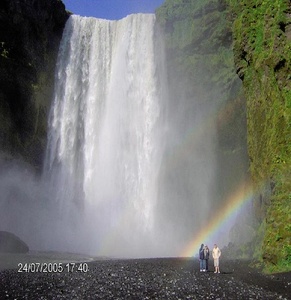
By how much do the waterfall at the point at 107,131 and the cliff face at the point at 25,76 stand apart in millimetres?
2152

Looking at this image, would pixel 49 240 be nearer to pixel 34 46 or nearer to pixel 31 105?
pixel 31 105

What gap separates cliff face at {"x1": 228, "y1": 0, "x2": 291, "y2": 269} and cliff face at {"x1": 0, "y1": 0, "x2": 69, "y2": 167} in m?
27.1

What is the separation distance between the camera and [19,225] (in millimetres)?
44406

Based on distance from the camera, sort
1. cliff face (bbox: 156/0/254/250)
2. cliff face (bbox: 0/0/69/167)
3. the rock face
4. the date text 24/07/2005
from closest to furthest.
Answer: the date text 24/07/2005 < the rock face < cliff face (bbox: 156/0/254/250) < cliff face (bbox: 0/0/69/167)

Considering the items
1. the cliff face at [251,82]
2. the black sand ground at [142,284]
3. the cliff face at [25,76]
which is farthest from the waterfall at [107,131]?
the black sand ground at [142,284]

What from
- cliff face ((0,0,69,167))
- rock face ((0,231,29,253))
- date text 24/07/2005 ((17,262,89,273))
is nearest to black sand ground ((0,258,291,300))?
date text 24/07/2005 ((17,262,89,273))

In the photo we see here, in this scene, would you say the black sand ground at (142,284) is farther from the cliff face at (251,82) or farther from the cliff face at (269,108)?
the cliff face at (251,82)

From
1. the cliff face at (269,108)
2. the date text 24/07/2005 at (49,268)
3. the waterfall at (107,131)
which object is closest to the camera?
the date text 24/07/2005 at (49,268)

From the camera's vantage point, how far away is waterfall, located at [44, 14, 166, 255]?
4672 centimetres

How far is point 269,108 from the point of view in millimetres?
26703

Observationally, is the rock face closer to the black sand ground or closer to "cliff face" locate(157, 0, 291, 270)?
the black sand ground

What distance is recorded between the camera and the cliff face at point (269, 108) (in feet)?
69.6

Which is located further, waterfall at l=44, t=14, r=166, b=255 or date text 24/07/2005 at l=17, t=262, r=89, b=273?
waterfall at l=44, t=14, r=166, b=255

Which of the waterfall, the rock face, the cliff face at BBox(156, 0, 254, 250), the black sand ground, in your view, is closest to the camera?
the black sand ground
